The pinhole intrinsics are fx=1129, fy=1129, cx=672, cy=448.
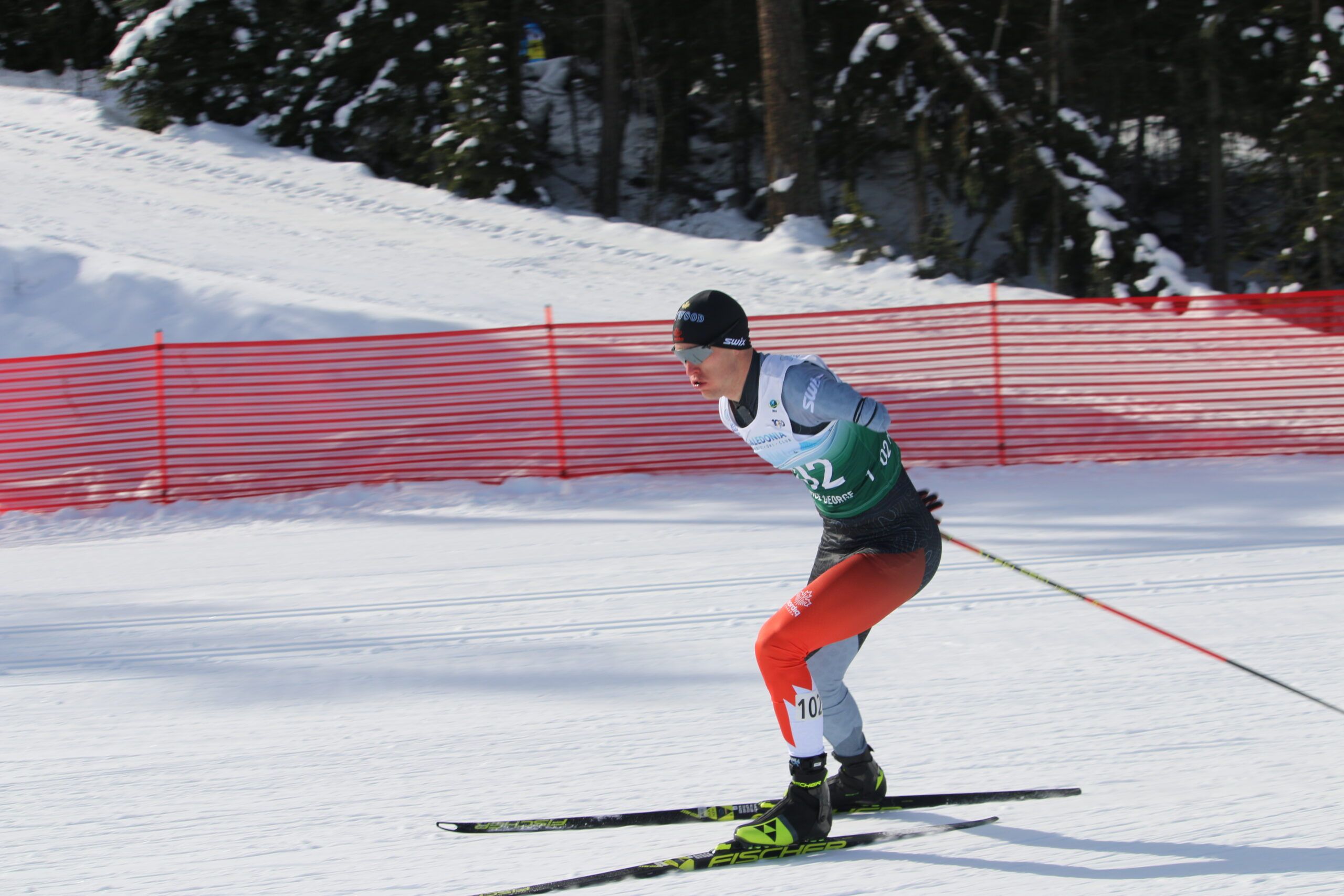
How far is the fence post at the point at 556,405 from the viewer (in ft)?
Answer: 29.0

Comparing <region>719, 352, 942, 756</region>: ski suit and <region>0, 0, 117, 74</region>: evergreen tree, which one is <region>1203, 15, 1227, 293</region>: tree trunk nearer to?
<region>719, 352, 942, 756</region>: ski suit

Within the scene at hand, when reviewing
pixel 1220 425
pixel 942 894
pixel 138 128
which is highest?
pixel 138 128

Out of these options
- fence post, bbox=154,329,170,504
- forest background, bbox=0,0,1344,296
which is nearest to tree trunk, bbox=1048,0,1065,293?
forest background, bbox=0,0,1344,296

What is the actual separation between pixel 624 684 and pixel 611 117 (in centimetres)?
1454

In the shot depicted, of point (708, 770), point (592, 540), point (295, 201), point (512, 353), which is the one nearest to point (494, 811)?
point (708, 770)

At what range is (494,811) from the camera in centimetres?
382

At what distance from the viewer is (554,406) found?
8.89 m

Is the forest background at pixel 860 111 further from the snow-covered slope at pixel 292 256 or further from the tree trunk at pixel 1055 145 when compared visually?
the snow-covered slope at pixel 292 256

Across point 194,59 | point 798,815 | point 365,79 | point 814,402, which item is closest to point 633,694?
point 798,815

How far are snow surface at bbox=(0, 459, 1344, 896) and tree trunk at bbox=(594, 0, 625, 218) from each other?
11.0 metres

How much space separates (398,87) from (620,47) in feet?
11.9

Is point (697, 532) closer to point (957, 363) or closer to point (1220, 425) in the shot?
point (957, 363)

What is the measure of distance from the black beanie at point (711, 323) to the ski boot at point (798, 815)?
1271 millimetres

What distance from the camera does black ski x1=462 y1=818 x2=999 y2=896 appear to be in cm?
329
